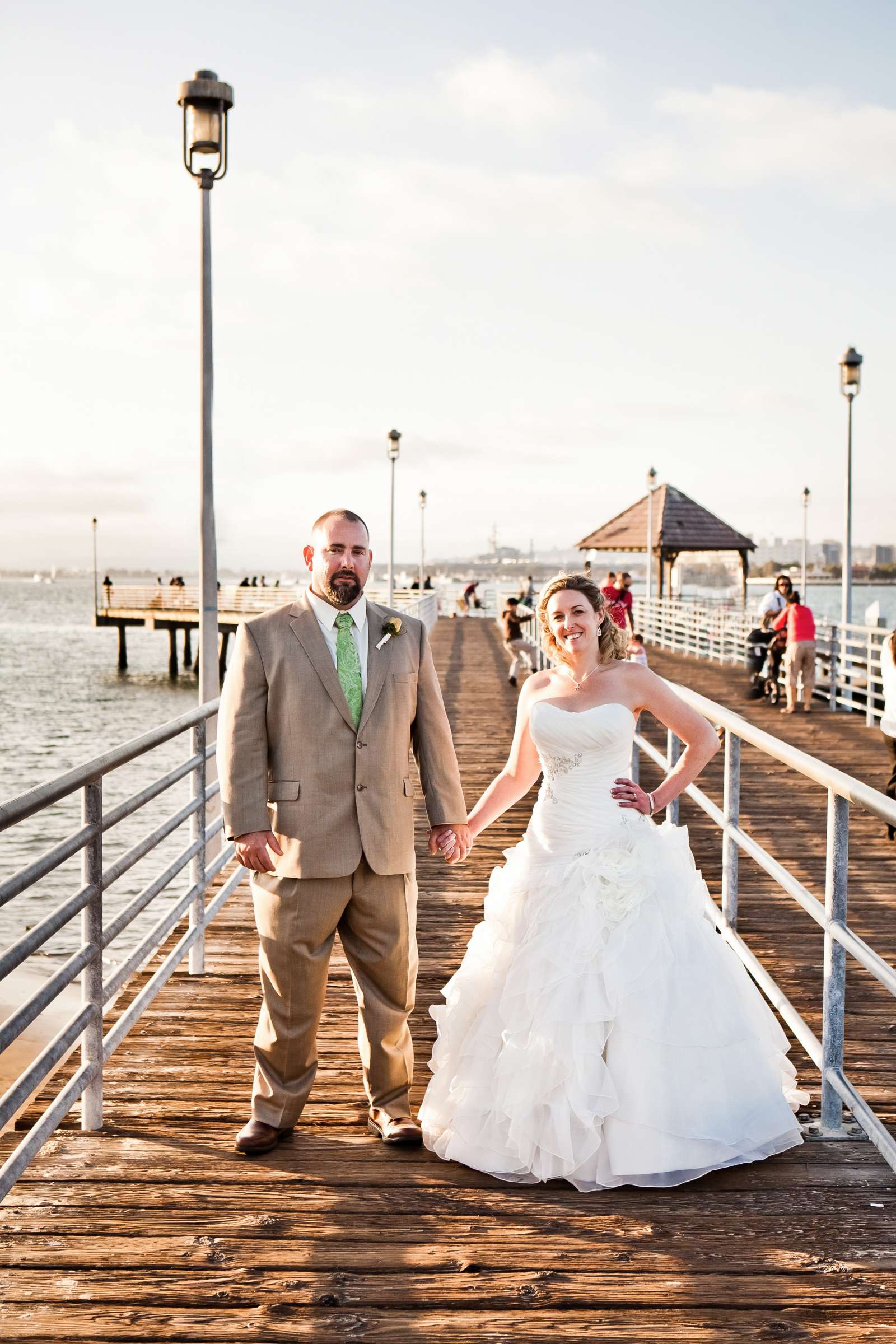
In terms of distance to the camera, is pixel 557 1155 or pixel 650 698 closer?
pixel 557 1155

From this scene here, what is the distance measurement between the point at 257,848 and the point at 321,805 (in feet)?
0.68

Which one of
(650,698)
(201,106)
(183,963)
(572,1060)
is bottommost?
(183,963)

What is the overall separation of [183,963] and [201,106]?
205 inches

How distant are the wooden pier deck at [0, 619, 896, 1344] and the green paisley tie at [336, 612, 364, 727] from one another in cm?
125

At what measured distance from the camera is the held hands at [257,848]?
3230mm

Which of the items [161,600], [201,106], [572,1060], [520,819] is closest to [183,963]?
[572,1060]

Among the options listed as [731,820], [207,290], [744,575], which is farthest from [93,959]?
[744,575]

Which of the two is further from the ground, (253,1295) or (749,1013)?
(749,1013)

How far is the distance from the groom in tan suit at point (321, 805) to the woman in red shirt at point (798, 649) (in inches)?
477

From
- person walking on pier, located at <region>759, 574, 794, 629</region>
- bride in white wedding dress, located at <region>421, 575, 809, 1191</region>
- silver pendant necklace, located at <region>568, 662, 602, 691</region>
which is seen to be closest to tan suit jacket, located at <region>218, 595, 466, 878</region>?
bride in white wedding dress, located at <region>421, 575, 809, 1191</region>

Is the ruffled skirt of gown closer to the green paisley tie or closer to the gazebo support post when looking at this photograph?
the green paisley tie

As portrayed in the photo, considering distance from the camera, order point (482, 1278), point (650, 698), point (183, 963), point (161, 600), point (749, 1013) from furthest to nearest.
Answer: point (161, 600), point (183, 963), point (650, 698), point (749, 1013), point (482, 1278)

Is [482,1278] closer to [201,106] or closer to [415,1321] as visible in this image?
[415,1321]

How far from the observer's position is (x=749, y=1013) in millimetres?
3330
